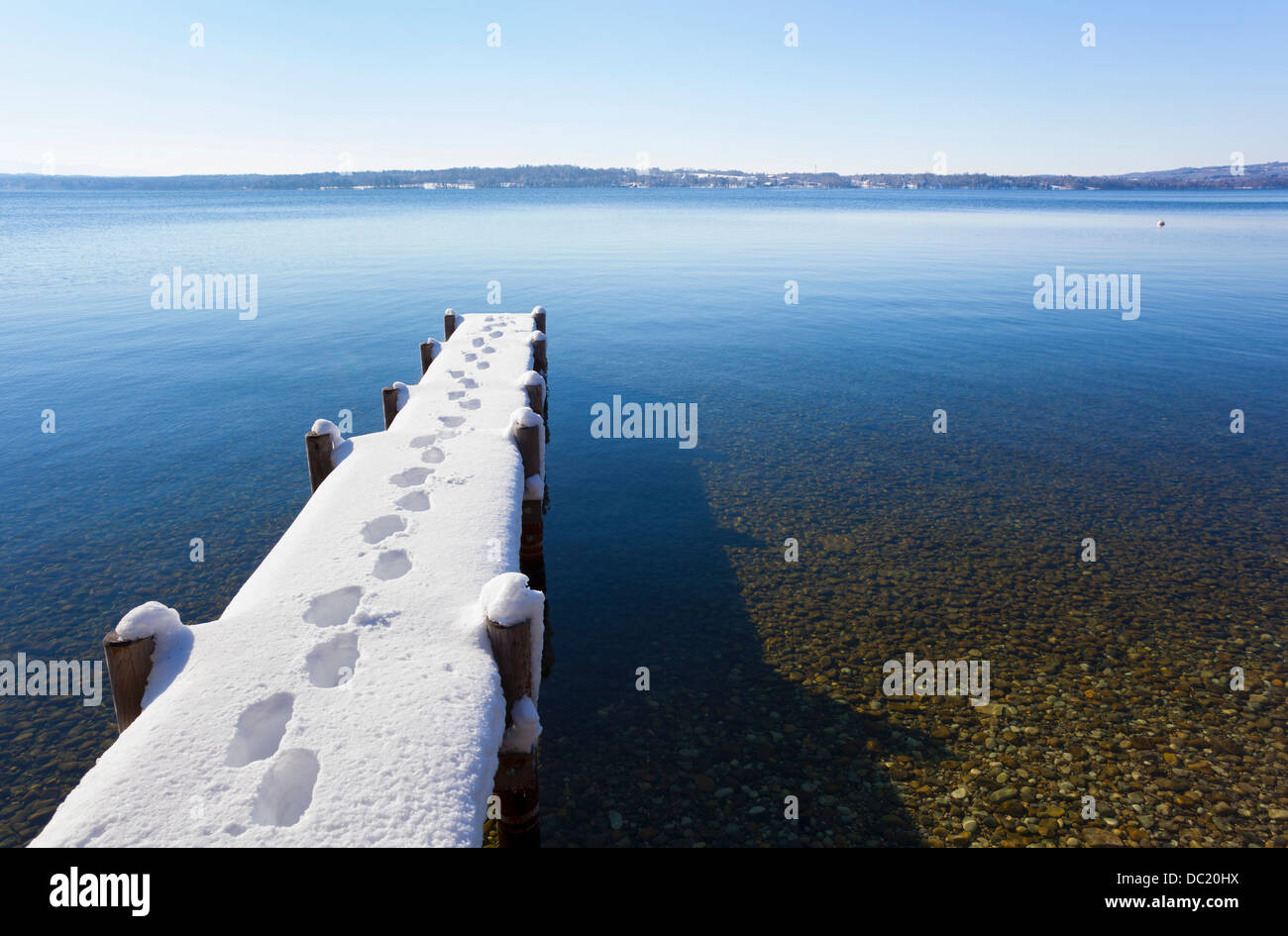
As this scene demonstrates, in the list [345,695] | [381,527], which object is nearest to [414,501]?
[381,527]

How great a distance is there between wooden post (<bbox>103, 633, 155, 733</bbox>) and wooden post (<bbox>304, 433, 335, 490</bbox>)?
4.58 metres

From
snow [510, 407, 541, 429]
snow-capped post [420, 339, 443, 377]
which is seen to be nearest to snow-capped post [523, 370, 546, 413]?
snow [510, 407, 541, 429]

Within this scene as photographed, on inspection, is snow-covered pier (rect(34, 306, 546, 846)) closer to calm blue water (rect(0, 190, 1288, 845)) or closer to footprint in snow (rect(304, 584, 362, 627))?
footprint in snow (rect(304, 584, 362, 627))

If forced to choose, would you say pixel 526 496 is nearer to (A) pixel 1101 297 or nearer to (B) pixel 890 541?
(B) pixel 890 541

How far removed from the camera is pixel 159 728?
4.86 meters

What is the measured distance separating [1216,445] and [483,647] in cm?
1969

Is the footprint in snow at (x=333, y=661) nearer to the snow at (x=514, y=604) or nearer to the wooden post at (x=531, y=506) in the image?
the snow at (x=514, y=604)

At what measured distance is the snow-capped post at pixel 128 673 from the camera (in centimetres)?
518

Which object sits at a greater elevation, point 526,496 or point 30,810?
point 526,496

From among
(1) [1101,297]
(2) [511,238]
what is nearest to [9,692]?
(1) [1101,297]

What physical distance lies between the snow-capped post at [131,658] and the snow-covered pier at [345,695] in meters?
0.01

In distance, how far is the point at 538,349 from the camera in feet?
56.1

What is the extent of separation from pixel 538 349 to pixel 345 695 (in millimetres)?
12683

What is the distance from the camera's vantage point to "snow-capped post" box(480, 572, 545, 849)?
221 inches
